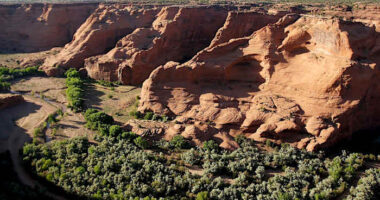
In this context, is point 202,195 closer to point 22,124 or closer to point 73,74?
point 22,124

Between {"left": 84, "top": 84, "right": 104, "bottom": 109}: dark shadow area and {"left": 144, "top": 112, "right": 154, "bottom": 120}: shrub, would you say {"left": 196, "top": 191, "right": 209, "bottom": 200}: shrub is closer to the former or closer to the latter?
{"left": 144, "top": 112, "right": 154, "bottom": 120}: shrub

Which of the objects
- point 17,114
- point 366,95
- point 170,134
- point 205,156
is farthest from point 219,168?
point 17,114

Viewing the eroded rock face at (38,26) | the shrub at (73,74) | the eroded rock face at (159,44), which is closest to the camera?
the eroded rock face at (159,44)

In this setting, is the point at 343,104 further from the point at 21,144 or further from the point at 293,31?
the point at 21,144

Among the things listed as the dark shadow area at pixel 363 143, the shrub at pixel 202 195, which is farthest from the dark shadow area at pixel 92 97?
the dark shadow area at pixel 363 143

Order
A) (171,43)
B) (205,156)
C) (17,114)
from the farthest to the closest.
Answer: (171,43) → (17,114) → (205,156)

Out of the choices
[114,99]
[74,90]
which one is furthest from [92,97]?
[114,99]

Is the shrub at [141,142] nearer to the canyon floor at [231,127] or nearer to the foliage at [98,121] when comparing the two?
the canyon floor at [231,127]
